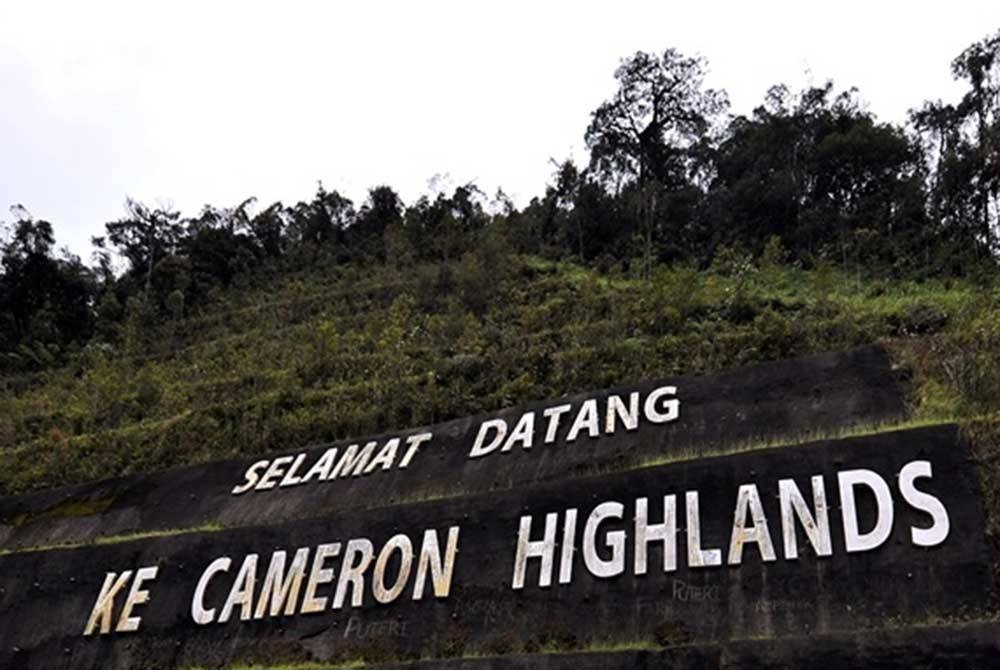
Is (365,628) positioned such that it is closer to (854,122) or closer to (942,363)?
(942,363)

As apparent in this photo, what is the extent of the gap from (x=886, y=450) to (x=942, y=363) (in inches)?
133

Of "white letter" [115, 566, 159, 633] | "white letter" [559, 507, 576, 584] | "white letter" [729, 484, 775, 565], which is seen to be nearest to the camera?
"white letter" [729, 484, 775, 565]

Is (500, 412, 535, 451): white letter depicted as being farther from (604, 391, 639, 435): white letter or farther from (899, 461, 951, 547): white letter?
(899, 461, 951, 547): white letter

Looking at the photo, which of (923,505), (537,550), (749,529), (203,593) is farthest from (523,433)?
(923,505)

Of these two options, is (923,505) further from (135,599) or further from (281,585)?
(135,599)

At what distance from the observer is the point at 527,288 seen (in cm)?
3158

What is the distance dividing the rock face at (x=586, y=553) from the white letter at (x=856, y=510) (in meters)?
0.02

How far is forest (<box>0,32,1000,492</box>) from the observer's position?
20.7 m

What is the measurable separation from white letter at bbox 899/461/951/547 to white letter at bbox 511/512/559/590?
4.01 m

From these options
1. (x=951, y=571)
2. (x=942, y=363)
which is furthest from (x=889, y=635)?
(x=942, y=363)

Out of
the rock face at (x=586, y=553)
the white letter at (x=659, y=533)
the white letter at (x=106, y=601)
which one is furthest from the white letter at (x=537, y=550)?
the white letter at (x=106, y=601)

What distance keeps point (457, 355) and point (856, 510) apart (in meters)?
13.9

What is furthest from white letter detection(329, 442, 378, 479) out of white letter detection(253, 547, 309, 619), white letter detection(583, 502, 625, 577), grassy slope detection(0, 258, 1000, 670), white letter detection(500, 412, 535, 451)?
white letter detection(583, 502, 625, 577)

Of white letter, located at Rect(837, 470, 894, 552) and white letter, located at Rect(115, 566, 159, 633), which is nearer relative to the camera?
white letter, located at Rect(837, 470, 894, 552)
